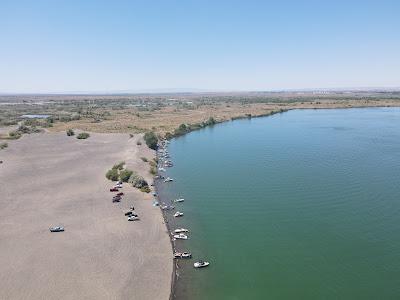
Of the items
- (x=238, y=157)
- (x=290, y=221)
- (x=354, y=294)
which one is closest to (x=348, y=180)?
(x=290, y=221)

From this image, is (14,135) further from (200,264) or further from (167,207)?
(200,264)

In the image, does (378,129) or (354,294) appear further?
(378,129)

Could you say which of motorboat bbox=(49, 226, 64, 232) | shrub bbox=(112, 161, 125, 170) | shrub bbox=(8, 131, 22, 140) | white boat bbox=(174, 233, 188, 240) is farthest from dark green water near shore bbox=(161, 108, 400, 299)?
shrub bbox=(8, 131, 22, 140)

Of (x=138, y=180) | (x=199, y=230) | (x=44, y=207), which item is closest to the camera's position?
(x=199, y=230)

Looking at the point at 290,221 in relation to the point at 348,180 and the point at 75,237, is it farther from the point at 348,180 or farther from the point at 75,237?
the point at 75,237

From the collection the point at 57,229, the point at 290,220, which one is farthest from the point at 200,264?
the point at 57,229

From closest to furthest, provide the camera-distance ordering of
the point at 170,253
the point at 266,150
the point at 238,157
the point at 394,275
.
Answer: the point at 394,275 → the point at 170,253 → the point at 238,157 → the point at 266,150

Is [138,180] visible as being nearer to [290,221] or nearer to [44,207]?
[44,207]
